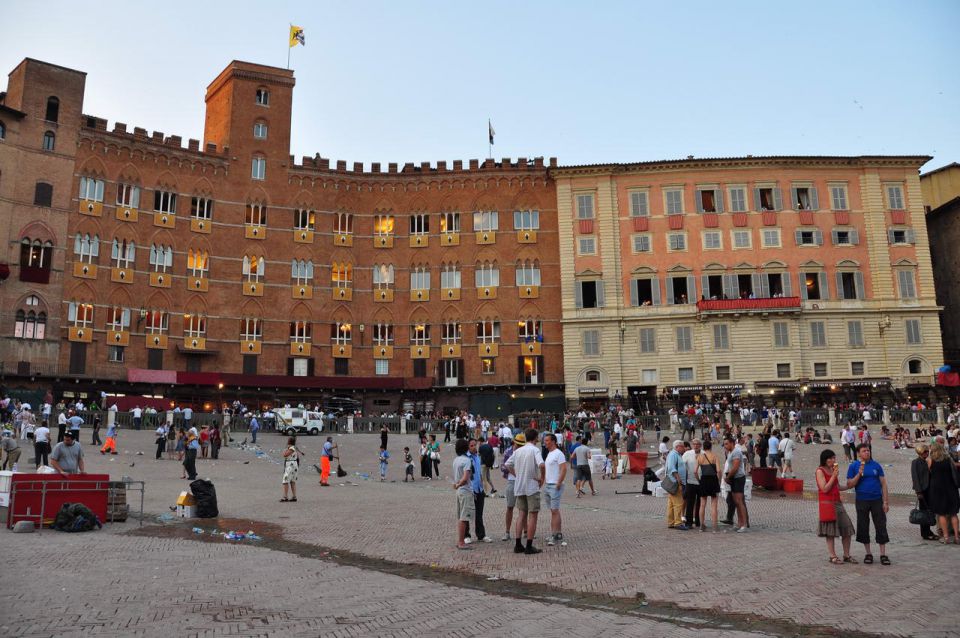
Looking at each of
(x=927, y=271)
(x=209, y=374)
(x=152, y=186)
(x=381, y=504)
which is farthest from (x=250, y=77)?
(x=927, y=271)

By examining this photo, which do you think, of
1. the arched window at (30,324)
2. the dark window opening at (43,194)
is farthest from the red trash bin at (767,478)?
the dark window opening at (43,194)

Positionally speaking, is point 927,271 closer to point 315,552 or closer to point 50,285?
point 315,552

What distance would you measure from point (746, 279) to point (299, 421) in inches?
1387

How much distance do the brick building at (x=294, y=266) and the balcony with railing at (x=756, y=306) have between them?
1223 cm

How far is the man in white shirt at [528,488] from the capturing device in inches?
467

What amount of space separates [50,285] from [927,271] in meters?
63.3

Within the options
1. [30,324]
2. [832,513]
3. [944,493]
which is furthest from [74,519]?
[30,324]

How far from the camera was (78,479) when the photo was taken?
1446 cm

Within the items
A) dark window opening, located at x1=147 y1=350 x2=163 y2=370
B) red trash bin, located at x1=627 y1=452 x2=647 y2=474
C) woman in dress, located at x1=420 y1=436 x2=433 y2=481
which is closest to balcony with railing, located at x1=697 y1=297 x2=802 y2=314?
red trash bin, located at x1=627 y1=452 x2=647 y2=474

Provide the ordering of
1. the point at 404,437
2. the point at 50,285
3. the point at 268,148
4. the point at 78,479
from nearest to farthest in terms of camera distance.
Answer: the point at 78,479 → the point at 404,437 → the point at 50,285 → the point at 268,148

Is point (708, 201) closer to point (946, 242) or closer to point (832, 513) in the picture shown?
point (946, 242)

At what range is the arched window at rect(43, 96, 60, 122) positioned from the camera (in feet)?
172

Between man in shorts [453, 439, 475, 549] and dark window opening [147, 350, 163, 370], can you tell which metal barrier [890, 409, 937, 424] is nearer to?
man in shorts [453, 439, 475, 549]

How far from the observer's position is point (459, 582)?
10.1 metres
